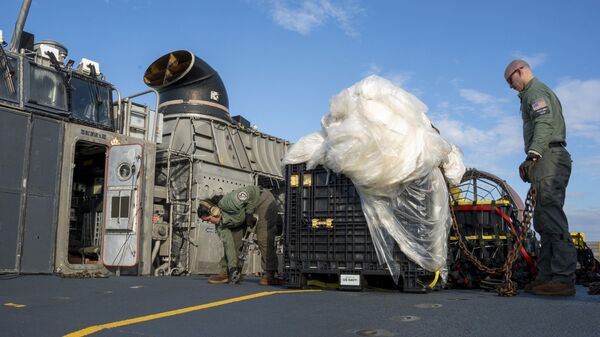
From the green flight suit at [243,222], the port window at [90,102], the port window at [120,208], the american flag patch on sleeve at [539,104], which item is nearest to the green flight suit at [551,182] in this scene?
the american flag patch on sleeve at [539,104]

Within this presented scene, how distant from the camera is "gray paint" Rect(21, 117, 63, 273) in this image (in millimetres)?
7426

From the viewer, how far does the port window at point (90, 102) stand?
28.1 ft

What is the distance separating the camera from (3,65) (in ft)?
25.1

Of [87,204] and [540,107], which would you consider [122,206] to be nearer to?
A: [87,204]

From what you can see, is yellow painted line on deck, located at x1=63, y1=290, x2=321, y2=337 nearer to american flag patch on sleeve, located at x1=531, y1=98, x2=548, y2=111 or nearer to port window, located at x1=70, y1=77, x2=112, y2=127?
american flag patch on sleeve, located at x1=531, y1=98, x2=548, y2=111

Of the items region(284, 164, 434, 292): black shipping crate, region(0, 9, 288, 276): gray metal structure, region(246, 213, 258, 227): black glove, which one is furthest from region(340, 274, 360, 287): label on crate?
region(0, 9, 288, 276): gray metal structure

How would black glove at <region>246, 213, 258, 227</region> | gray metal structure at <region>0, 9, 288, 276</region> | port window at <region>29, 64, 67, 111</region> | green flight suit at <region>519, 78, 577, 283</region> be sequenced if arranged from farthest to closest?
port window at <region>29, 64, 67, 111</region> → gray metal structure at <region>0, 9, 288, 276</region> → black glove at <region>246, 213, 258, 227</region> → green flight suit at <region>519, 78, 577, 283</region>

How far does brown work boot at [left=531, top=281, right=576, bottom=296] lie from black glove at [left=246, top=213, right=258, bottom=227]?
3.49m

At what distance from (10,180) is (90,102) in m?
2.02

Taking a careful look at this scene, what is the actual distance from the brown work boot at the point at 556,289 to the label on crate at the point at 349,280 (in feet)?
5.46

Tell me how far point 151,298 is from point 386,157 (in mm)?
2480

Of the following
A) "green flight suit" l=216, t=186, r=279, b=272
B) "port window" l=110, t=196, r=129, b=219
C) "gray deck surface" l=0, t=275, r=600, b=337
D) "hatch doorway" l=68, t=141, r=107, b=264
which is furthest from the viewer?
"hatch doorway" l=68, t=141, r=107, b=264

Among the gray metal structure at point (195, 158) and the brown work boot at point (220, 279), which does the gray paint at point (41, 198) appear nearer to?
the gray metal structure at point (195, 158)

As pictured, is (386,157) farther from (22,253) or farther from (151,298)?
(22,253)
